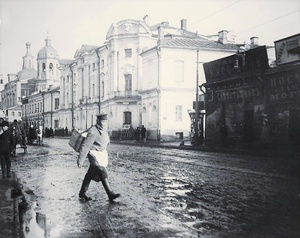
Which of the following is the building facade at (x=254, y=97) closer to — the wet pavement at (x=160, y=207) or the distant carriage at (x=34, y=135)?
the wet pavement at (x=160, y=207)

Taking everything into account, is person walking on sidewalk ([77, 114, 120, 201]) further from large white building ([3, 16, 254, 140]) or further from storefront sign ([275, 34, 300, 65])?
large white building ([3, 16, 254, 140])

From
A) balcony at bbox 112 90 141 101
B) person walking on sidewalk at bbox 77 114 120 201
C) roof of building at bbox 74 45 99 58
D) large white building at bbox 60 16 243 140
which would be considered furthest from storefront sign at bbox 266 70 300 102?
roof of building at bbox 74 45 99 58

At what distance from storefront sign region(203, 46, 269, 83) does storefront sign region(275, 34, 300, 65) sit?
1777 mm

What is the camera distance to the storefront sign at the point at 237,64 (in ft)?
69.7

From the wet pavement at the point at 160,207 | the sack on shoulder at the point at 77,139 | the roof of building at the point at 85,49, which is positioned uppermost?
the roof of building at the point at 85,49

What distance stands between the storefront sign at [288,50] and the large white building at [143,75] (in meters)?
7.27

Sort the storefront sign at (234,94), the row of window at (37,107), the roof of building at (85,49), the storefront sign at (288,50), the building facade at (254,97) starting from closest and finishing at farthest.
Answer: the storefront sign at (288,50) < the building facade at (254,97) < the storefront sign at (234,94) < the roof of building at (85,49) < the row of window at (37,107)

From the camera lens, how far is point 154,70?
36438 millimetres

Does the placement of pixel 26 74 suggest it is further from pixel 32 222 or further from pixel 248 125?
pixel 32 222

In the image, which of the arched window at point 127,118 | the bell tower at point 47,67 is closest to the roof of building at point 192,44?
the arched window at point 127,118

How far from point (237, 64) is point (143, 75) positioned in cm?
1742

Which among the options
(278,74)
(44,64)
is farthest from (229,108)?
(44,64)

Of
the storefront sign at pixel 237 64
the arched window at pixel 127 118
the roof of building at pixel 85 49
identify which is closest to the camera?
the storefront sign at pixel 237 64

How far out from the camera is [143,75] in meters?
38.8
